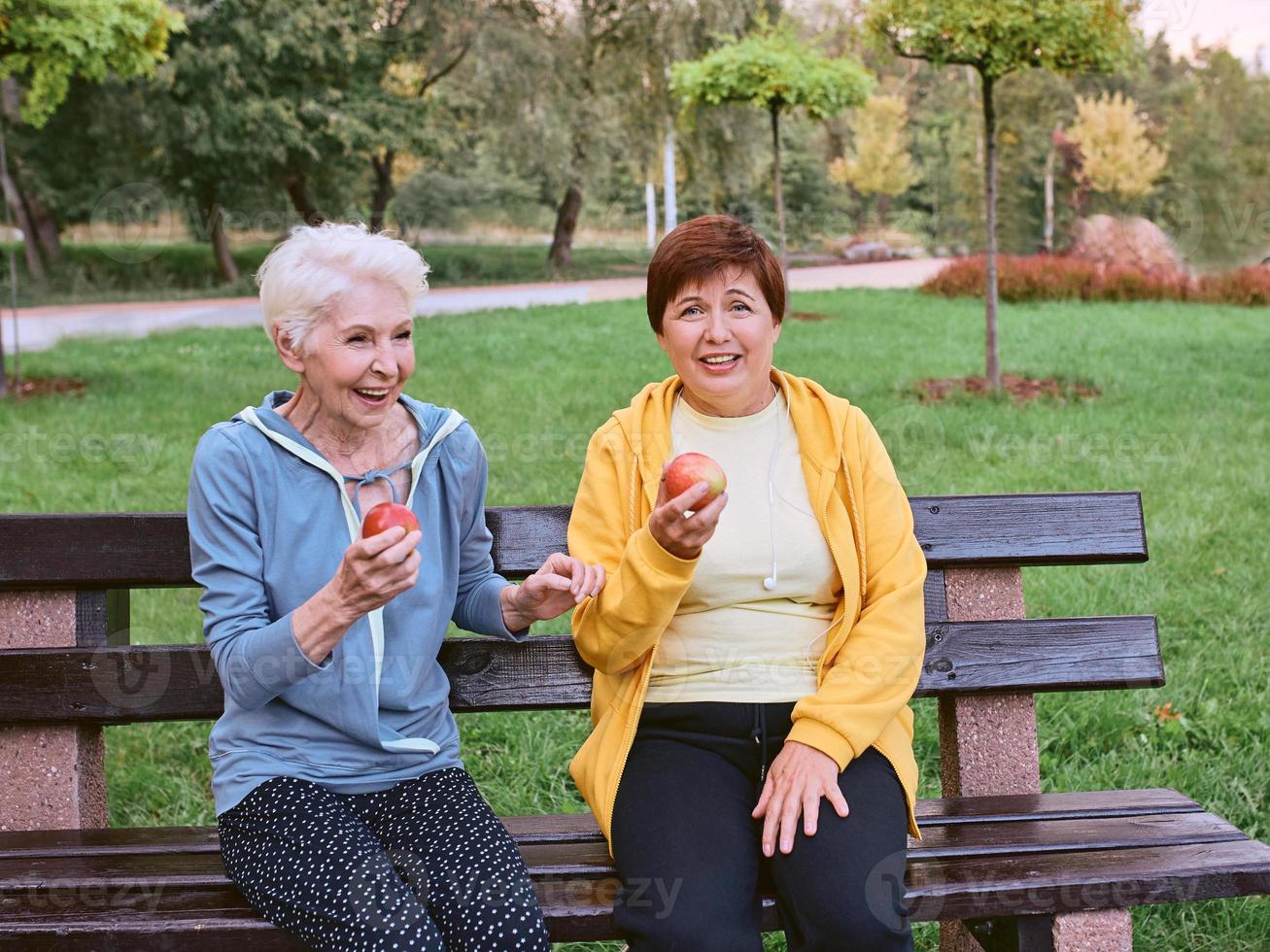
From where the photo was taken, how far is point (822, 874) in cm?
207

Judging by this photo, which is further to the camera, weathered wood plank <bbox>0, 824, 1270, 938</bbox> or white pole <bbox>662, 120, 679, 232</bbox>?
white pole <bbox>662, 120, 679, 232</bbox>

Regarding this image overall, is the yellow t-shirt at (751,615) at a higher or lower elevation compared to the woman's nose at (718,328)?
lower

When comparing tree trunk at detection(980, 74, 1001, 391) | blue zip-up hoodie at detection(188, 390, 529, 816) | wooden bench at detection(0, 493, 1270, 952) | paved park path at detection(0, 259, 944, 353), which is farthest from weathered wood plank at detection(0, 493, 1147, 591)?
paved park path at detection(0, 259, 944, 353)

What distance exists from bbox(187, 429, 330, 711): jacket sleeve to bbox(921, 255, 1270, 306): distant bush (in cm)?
1704

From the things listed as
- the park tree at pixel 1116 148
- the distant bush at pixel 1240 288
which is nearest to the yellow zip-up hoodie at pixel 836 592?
the distant bush at pixel 1240 288

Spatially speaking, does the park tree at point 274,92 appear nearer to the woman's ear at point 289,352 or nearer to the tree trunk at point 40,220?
the tree trunk at point 40,220

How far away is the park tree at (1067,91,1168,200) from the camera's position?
90.0ft

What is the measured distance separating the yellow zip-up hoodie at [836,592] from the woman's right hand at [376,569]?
41cm

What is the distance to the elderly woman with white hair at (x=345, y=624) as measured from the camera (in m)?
2.01

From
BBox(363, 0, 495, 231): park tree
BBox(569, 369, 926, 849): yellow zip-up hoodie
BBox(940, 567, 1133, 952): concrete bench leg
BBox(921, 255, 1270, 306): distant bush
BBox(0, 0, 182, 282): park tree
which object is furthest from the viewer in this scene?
BBox(363, 0, 495, 231): park tree

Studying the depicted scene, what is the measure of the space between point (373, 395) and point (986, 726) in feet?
4.80

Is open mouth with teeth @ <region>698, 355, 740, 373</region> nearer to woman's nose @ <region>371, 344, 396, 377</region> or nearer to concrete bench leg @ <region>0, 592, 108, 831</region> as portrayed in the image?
woman's nose @ <region>371, 344, 396, 377</region>

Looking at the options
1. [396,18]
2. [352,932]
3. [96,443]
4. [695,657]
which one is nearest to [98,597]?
[352,932]

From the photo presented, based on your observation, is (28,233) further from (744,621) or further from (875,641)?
(875,641)
